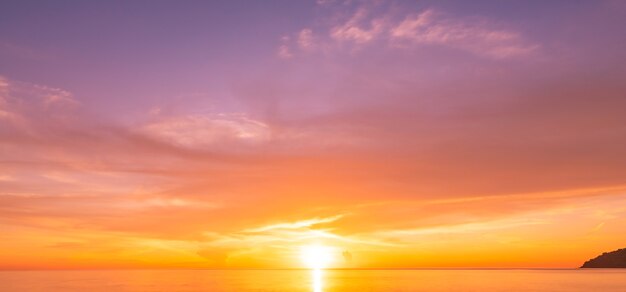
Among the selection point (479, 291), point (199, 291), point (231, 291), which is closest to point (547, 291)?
point (479, 291)

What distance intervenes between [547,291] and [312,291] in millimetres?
70971

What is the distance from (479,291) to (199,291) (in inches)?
3333

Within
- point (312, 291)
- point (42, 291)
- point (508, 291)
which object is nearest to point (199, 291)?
point (312, 291)

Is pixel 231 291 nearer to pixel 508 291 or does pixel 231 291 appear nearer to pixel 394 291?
pixel 394 291

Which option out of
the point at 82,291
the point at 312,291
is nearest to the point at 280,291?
the point at 312,291

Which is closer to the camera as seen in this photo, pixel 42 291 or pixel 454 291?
pixel 454 291

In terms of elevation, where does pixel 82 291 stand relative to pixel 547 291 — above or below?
above

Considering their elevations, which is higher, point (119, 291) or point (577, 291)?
point (119, 291)

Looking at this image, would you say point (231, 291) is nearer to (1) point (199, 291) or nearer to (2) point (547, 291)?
(1) point (199, 291)

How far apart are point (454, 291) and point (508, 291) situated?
16.3 m

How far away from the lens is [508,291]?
5832 inches

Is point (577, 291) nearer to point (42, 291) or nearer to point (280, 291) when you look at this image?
point (280, 291)

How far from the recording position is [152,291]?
502 feet

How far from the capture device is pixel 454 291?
14675cm
